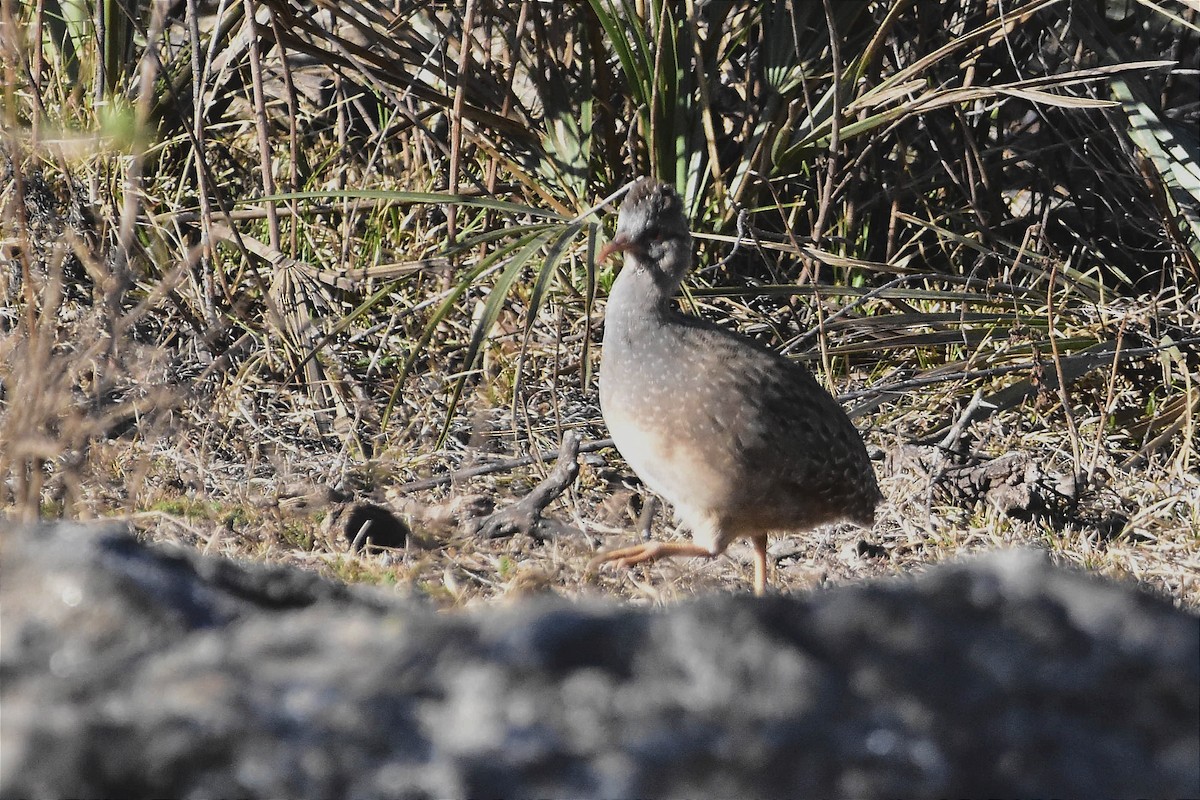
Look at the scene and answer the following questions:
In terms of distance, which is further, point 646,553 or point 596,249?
point 596,249

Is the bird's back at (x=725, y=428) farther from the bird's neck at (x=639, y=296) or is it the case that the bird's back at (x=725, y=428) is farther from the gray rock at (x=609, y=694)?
the gray rock at (x=609, y=694)

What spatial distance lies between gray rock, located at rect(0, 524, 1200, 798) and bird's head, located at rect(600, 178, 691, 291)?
2.37 metres

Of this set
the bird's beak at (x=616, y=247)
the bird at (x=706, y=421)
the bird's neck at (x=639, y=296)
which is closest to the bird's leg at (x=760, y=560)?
the bird at (x=706, y=421)

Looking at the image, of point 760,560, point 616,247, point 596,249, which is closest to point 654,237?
point 616,247

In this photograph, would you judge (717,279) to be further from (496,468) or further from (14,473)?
(14,473)

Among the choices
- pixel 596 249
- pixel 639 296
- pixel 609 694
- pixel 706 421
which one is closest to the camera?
pixel 609 694

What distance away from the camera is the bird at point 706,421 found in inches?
142

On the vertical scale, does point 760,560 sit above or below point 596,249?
below

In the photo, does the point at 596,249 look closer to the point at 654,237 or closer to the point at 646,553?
the point at 654,237

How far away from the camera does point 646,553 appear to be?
363 cm

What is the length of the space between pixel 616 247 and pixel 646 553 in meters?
0.90

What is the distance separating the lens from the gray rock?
1428mm

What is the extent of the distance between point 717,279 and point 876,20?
1178mm

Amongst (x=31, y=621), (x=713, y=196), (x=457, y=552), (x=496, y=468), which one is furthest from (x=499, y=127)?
(x=31, y=621)
